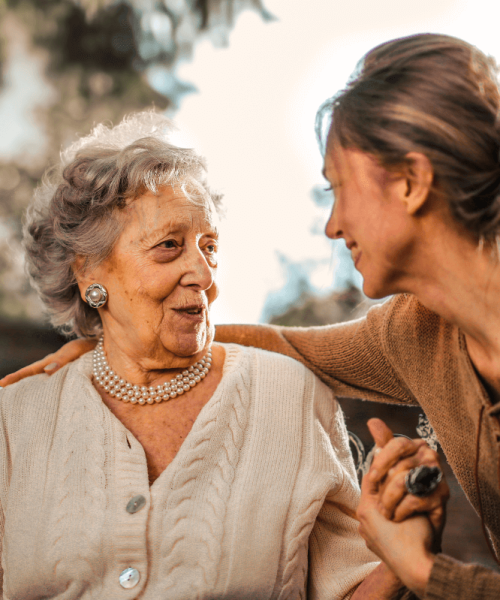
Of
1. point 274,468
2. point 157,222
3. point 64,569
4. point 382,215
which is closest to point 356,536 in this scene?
point 274,468

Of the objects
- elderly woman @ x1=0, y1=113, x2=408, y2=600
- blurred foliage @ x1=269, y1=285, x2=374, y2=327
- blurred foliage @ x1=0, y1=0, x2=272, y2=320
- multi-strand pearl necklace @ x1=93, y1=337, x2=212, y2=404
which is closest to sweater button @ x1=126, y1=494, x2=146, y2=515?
elderly woman @ x1=0, y1=113, x2=408, y2=600

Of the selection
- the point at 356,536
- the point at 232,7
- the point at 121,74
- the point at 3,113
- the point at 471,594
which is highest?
the point at 232,7

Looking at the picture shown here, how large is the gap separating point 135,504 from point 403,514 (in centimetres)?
66

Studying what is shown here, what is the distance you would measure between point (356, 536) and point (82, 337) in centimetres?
109

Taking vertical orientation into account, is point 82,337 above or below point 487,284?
below

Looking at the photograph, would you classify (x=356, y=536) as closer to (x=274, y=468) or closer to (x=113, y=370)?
(x=274, y=468)

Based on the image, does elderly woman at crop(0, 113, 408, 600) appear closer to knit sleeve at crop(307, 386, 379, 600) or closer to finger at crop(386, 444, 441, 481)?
knit sleeve at crop(307, 386, 379, 600)

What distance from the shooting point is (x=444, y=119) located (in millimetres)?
1066

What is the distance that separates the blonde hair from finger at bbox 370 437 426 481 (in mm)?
463

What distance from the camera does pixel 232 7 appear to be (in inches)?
156

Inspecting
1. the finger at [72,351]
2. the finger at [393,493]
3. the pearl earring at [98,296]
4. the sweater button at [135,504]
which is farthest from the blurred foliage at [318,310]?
the finger at [393,493]

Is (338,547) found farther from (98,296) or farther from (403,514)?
(98,296)

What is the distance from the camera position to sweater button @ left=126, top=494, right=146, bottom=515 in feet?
4.39

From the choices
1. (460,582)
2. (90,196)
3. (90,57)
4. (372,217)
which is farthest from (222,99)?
(460,582)
